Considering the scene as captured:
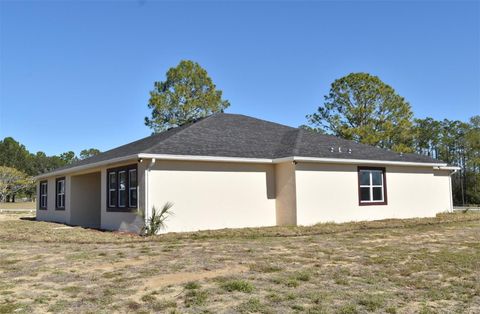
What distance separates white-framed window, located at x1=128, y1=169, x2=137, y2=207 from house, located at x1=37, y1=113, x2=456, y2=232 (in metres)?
0.03

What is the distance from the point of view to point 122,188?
626 inches

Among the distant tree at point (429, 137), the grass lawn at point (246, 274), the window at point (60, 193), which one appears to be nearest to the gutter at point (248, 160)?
the window at point (60, 193)

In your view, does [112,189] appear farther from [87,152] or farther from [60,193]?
[87,152]

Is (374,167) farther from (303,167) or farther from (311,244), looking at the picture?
(311,244)

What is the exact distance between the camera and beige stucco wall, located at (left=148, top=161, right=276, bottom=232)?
14516mm

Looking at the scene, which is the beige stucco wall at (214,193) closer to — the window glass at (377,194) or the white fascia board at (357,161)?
the white fascia board at (357,161)

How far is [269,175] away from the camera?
16656 mm

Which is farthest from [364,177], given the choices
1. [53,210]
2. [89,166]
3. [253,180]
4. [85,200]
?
[53,210]

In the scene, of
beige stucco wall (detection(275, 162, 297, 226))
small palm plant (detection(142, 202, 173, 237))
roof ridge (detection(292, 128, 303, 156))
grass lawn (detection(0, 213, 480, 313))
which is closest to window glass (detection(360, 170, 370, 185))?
roof ridge (detection(292, 128, 303, 156))

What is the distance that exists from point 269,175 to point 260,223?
5.99 feet

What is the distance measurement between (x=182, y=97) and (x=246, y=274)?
32470mm

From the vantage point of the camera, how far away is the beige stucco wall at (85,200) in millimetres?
20266

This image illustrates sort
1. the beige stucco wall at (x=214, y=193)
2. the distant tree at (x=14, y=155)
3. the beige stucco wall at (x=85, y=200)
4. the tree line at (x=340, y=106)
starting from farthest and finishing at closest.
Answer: the distant tree at (x=14, y=155) < the tree line at (x=340, y=106) < the beige stucco wall at (x=85, y=200) < the beige stucco wall at (x=214, y=193)

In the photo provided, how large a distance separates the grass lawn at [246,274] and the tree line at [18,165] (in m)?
47.8
